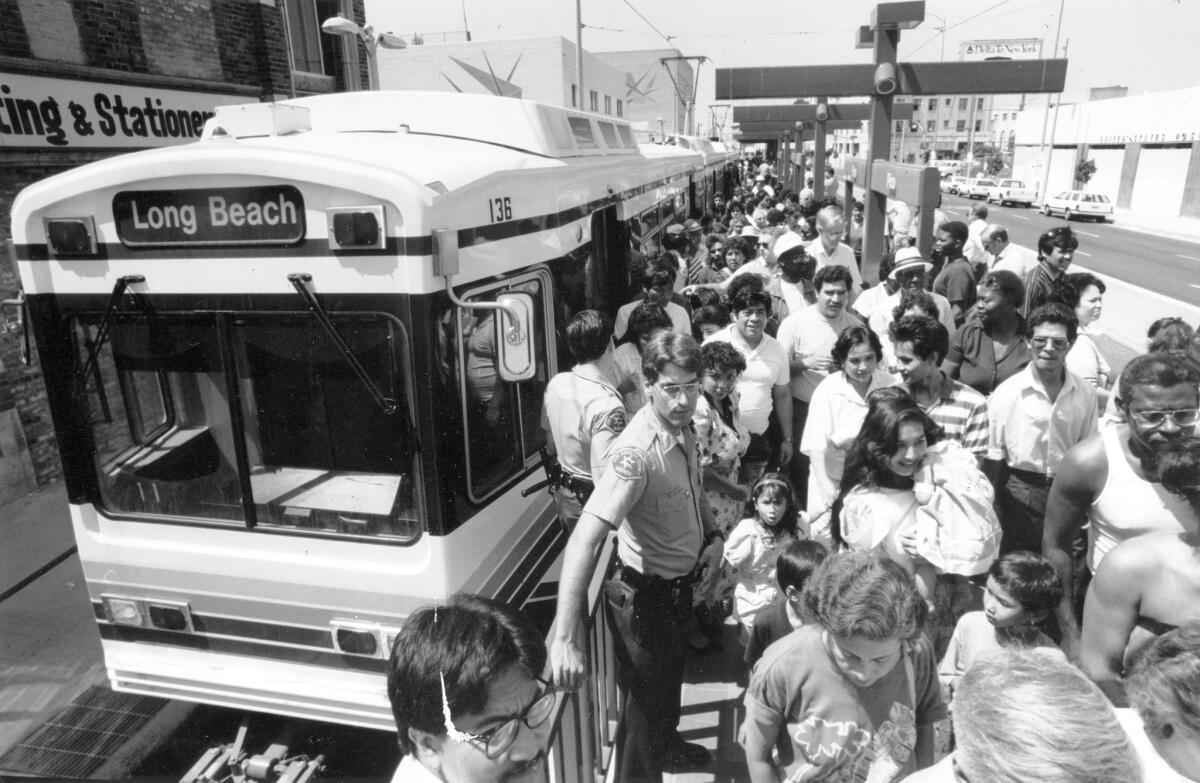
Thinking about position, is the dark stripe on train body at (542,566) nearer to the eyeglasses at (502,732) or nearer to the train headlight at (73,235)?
the eyeglasses at (502,732)

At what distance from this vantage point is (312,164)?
105 inches

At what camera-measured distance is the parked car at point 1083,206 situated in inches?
1400

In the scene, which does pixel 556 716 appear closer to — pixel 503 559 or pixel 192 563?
pixel 503 559

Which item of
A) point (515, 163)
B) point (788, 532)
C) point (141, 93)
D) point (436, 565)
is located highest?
point (141, 93)

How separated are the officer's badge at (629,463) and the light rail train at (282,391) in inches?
18.0

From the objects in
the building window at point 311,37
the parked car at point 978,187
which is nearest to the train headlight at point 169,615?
the building window at point 311,37

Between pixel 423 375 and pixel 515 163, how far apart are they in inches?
48.6

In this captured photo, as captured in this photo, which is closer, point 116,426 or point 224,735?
point 116,426

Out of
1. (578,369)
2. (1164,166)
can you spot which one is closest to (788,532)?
(578,369)

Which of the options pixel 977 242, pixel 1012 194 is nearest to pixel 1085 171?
pixel 1012 194

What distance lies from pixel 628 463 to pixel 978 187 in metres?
52.6

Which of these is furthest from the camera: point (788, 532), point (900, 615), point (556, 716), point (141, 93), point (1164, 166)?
point (1164, 166)

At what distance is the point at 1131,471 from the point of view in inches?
Result: 112

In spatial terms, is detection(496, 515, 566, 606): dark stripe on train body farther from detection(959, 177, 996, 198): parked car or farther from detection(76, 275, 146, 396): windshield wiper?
detection(959, 177, 996, 198): parked car
